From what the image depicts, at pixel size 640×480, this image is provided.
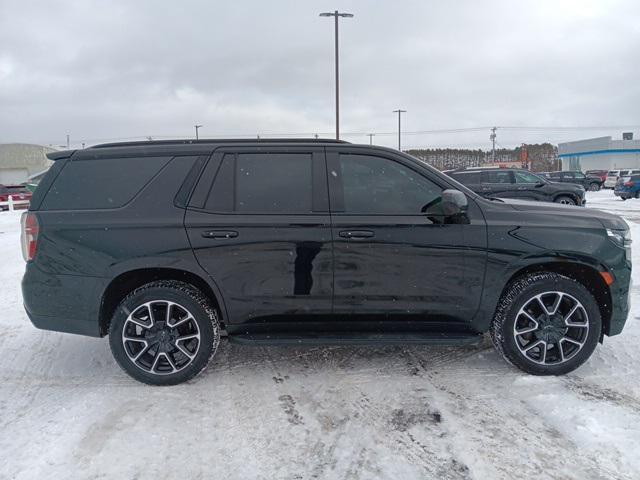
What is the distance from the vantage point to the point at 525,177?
15633 mm

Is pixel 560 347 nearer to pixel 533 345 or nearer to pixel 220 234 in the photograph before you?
pixel 533 345

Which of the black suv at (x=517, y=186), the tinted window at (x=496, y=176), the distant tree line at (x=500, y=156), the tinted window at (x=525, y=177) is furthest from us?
the distant tree line at (x=500, y=156)

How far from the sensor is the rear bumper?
346 cm

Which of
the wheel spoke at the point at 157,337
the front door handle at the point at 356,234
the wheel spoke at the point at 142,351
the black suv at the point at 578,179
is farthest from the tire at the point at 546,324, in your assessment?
the black suv at the point at 578,179

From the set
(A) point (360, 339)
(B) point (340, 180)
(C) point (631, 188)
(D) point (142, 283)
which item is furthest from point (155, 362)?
(C) point (631, 188)

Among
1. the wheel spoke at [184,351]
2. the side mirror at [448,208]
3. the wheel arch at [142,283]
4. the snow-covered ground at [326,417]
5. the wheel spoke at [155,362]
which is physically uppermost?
the side mirror at [448,208]

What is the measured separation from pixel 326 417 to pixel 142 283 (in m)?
1.78

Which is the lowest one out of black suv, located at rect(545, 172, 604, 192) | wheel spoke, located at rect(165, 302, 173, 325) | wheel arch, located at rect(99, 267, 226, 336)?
wheel spoke, located at rect(165, 302, 173, 325)

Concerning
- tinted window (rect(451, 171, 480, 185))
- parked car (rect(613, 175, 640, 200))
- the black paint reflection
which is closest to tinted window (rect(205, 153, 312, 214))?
the black paint reflection

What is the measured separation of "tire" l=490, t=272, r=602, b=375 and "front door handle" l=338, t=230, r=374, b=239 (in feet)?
3.93

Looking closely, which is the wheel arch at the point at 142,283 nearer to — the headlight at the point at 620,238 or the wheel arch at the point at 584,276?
the wheel arch at the point at 584,276

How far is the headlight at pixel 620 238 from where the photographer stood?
3588 mm

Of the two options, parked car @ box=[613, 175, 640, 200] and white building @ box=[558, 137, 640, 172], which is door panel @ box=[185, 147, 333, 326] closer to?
parked car @ box=[613, 175, 640, 200]

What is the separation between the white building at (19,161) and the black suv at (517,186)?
223 ft
